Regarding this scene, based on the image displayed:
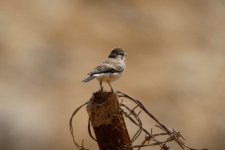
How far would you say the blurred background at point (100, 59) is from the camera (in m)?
16.8

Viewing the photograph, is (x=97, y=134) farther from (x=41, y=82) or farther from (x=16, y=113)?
(x=41, y=82)

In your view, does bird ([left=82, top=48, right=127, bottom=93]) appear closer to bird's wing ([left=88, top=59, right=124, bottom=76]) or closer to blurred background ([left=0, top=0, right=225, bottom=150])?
bird's wing ([left=88, top=59, right=124, bottom=76])

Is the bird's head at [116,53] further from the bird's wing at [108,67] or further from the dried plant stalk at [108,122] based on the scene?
the dried plant stalk at [108,122]

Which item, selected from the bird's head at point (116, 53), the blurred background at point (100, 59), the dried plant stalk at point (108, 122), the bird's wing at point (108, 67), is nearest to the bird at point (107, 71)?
the bird's wing at point (108, 67)

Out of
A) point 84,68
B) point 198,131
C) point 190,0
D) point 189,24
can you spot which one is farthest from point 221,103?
point 190,0

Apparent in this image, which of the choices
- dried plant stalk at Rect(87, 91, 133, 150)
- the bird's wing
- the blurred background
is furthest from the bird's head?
the blurred background

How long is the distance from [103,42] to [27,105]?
14.0 feet

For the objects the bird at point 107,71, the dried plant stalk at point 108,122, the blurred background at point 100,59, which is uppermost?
the blurred background at point 100,59

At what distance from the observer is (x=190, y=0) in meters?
25.3

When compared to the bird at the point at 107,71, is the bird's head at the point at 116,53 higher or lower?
higher

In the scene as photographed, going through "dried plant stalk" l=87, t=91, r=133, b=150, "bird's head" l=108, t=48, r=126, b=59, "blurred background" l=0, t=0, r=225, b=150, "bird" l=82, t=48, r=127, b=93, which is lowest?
"dried plant stalk" l=87, t=91, r=133, b=150

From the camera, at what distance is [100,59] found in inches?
768

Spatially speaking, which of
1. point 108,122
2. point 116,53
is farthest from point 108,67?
point 108,122

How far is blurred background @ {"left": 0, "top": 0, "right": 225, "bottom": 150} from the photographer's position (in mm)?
16812
